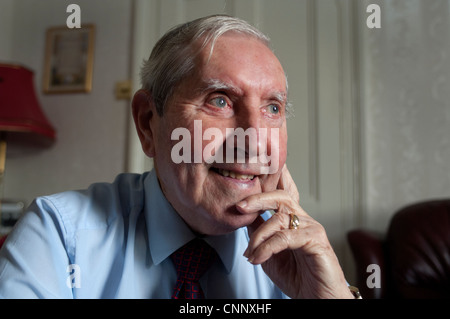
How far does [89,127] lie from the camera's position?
2.37 meters

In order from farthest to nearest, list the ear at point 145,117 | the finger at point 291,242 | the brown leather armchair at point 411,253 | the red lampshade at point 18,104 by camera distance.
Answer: the red lampshade at point 18,104, the brown leather armchair at point 411,253, the ear at point 145,117, the finger at point 291,242

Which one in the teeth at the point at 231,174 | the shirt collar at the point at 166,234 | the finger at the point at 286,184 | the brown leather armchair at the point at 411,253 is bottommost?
the brown leather armchair at the point at 411,253

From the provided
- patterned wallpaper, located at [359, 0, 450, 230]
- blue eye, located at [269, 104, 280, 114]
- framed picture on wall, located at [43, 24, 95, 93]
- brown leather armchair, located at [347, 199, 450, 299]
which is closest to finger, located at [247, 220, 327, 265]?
blue eye, located at [269, 104, 280, 114]

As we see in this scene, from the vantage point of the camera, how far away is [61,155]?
7.82 ft

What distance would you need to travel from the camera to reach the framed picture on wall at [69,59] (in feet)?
7.90

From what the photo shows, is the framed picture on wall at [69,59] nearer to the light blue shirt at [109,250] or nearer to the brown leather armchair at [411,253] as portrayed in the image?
the light blue shirt at [109,250]

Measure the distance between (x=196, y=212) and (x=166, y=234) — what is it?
0.09 metres

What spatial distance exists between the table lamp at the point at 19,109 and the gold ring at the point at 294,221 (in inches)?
70.4

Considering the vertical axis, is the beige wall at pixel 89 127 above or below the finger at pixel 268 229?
above

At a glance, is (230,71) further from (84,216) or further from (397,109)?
(397,109)

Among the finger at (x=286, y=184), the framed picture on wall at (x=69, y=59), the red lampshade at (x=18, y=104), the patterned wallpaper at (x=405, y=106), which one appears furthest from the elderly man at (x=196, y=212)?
the framed picture on wall at (x=69, y=59)

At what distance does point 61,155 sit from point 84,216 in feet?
5.84

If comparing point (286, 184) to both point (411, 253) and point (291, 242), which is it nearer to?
point (291, 242)
